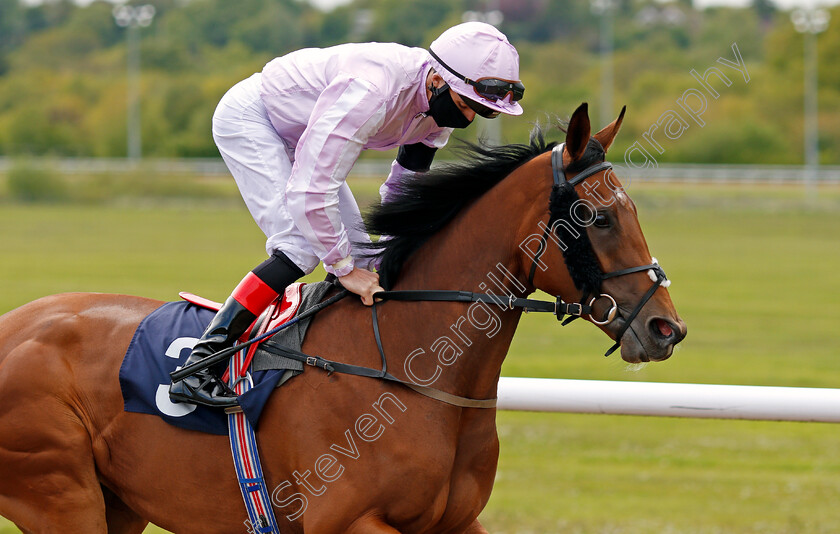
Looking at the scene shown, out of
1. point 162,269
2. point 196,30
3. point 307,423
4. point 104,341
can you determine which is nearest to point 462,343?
point 307,423

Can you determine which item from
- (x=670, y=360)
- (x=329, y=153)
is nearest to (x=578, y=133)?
(x=329, y=153)

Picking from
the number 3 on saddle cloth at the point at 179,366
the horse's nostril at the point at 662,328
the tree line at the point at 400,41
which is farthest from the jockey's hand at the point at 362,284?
the tree line at the point at 400,41

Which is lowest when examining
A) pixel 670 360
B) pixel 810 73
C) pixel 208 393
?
pixel 810 73

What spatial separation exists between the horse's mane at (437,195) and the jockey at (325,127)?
0.10 m

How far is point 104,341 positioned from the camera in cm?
332

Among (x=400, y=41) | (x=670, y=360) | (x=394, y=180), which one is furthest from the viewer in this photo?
(x=400, y=41)

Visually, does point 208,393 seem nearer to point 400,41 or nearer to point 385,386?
point 385,386

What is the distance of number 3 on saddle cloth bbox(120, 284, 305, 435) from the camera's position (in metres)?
3.10

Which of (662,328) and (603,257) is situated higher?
(603,257)

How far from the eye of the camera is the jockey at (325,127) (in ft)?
9.84

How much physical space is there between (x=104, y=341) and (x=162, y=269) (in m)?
16.3

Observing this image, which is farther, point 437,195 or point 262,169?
point 262,169

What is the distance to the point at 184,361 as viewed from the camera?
127 inches

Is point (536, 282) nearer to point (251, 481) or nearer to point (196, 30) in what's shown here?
point (251, 481)
